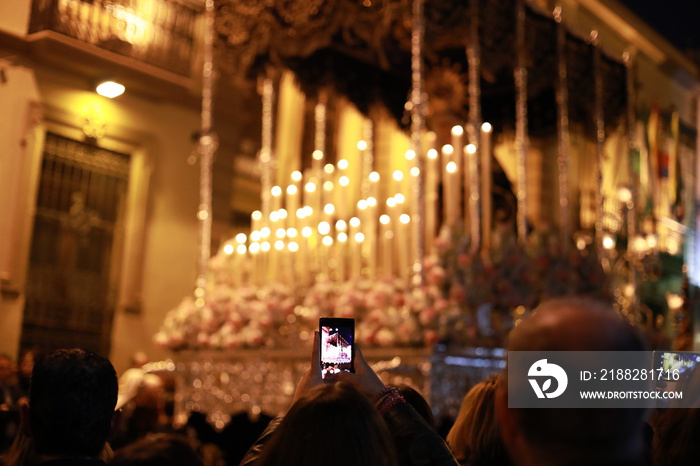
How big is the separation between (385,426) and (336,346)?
480 mm

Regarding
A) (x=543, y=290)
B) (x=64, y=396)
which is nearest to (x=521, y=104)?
(x=543, y=290)

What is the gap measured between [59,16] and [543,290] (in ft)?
14.8

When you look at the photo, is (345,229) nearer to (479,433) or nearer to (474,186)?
(474,186)

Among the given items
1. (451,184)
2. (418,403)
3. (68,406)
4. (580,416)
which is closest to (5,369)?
(451,184)

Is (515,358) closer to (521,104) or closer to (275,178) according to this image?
(521,104)

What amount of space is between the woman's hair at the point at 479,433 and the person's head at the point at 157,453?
90 cm

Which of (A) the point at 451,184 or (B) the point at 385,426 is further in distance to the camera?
(A) the point at 451,184

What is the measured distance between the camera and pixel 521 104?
870 cm

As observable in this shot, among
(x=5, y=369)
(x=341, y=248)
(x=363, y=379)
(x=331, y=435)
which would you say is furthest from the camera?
(x=341, y=248)

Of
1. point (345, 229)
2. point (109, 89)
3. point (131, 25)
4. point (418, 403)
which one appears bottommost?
point (418, 403)

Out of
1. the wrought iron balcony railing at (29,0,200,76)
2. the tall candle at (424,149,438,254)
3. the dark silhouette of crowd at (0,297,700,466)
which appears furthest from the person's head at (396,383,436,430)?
the wrought iron balcony railing at (29,0,200,76)

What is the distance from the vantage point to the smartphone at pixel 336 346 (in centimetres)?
245

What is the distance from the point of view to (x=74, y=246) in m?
9.85

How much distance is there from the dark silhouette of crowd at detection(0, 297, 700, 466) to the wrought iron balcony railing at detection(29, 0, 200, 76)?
6.37 meters
